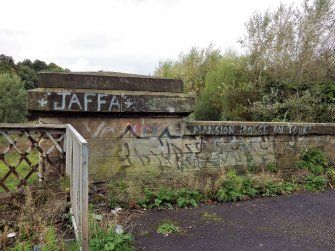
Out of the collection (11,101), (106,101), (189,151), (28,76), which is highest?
(28,76)

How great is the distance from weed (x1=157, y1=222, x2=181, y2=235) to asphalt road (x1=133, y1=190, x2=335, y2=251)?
0.28 ft

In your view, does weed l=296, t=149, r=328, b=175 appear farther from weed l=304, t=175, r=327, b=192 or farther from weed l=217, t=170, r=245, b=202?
weed l=217, t=170, r=245, b=202

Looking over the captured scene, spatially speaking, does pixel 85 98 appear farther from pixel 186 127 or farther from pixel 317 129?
pixel 317 129

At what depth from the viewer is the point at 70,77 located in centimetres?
495

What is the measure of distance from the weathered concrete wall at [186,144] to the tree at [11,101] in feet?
79.0

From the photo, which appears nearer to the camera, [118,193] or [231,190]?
[118,193]

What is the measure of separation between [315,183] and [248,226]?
268cm

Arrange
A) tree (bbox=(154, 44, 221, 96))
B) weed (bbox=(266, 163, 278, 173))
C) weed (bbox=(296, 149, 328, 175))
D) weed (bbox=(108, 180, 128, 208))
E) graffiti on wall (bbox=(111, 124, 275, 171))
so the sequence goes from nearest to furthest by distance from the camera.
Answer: weed (bbox=(108, 180, 128, 208)) < graffiti on wall (bbox=(111, 124, 275, 171)) < weed (bbox=(266, 163, 278, 173)) < weed (bbox=(296, 149, 328, 175)) < tree (bbox=(154, 44, 221, 96))

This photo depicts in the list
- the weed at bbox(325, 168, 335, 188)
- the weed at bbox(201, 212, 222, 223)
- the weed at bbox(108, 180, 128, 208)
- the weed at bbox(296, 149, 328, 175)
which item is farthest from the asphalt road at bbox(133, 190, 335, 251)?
the weed at bbox(296, 149, 328, 175)

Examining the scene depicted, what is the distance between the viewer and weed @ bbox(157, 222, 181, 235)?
3790 millimetres

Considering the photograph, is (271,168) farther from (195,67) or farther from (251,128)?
(195,67)

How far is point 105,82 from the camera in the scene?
5.14 meters

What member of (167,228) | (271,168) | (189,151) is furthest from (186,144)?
(167,228)

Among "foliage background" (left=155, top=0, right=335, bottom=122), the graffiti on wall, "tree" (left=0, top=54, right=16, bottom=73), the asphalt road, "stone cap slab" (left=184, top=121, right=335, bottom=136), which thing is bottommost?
the asphalt road
